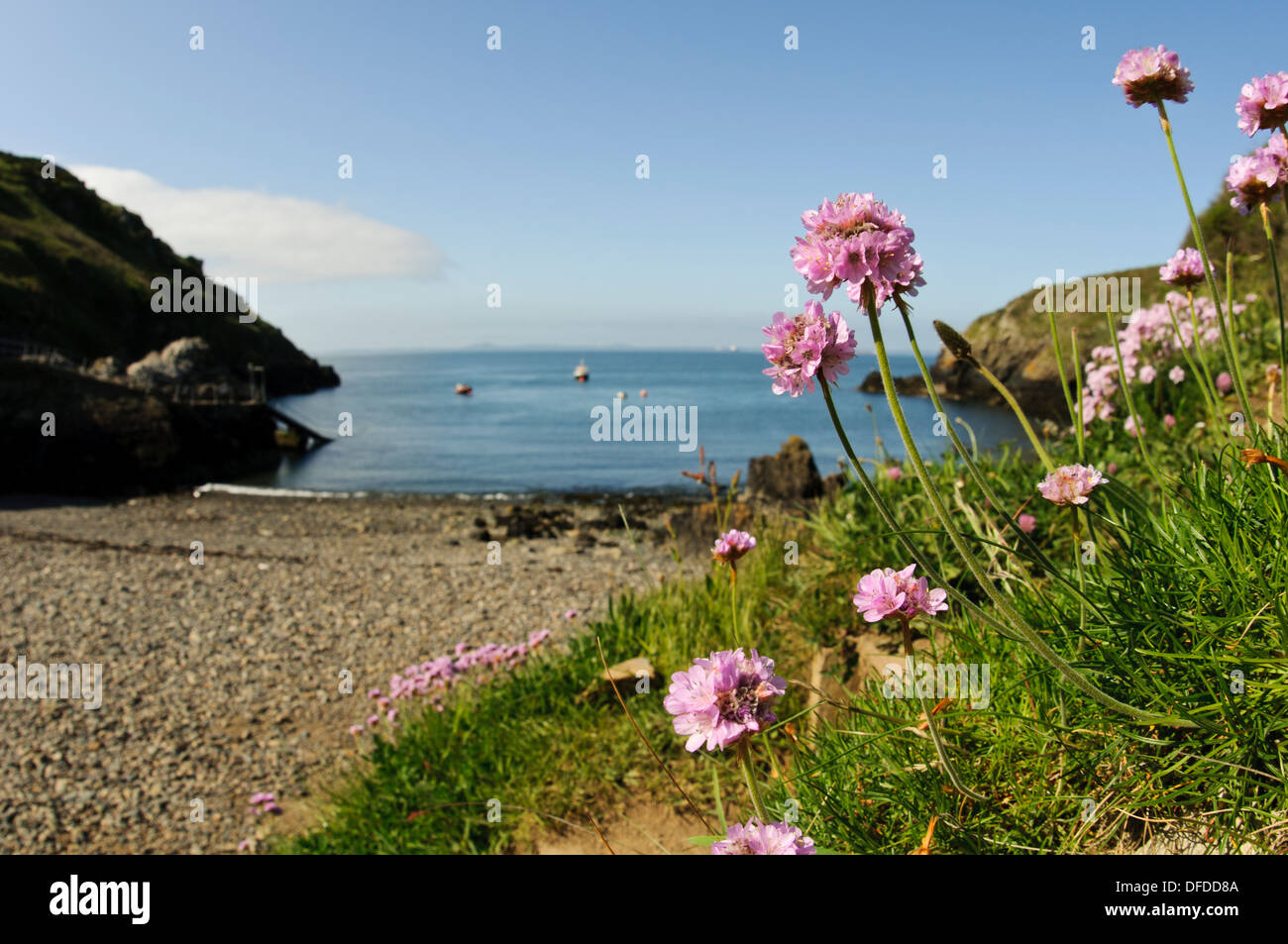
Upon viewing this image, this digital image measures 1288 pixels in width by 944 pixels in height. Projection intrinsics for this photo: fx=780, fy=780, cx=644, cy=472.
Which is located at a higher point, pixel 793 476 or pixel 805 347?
pixel 805 347

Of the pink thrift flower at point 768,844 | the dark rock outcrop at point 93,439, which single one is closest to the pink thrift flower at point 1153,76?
the pink thrift flower at point 768,844

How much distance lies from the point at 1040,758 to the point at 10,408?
3119cm

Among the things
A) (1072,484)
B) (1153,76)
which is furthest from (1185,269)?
(1072,484)

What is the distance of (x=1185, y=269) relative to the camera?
10.4 ft

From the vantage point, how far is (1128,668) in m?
2.18

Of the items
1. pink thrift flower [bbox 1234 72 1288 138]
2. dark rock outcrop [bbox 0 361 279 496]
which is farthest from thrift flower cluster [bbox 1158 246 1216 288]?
dark rock outcrop [bbox 0 361 279 496]

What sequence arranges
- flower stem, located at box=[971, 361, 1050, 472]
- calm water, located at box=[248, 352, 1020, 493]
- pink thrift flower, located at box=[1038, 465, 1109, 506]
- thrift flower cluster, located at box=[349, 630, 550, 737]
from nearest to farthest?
pink thrift flower, located at box=[1038, 465, 1109, 506] < flower stem, located at box=[971, 361, 1050, 472] < thrift flower cluster, located at box=[349, 630, 550, 737] < calm water, located at box=[248, 352, 1020, 493]

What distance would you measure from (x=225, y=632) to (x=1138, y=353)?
11.8 meters

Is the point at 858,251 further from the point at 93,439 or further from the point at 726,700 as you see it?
the point at 93,439

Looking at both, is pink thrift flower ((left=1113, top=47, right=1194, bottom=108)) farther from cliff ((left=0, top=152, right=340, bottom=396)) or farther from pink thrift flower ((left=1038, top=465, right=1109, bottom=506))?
cliff ((left=0, top=152, right=340, bottom=396))

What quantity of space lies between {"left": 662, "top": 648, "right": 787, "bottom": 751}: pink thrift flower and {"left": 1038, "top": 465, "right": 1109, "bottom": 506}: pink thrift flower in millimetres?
1142

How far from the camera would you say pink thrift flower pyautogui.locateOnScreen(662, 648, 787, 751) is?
5.05 ft
